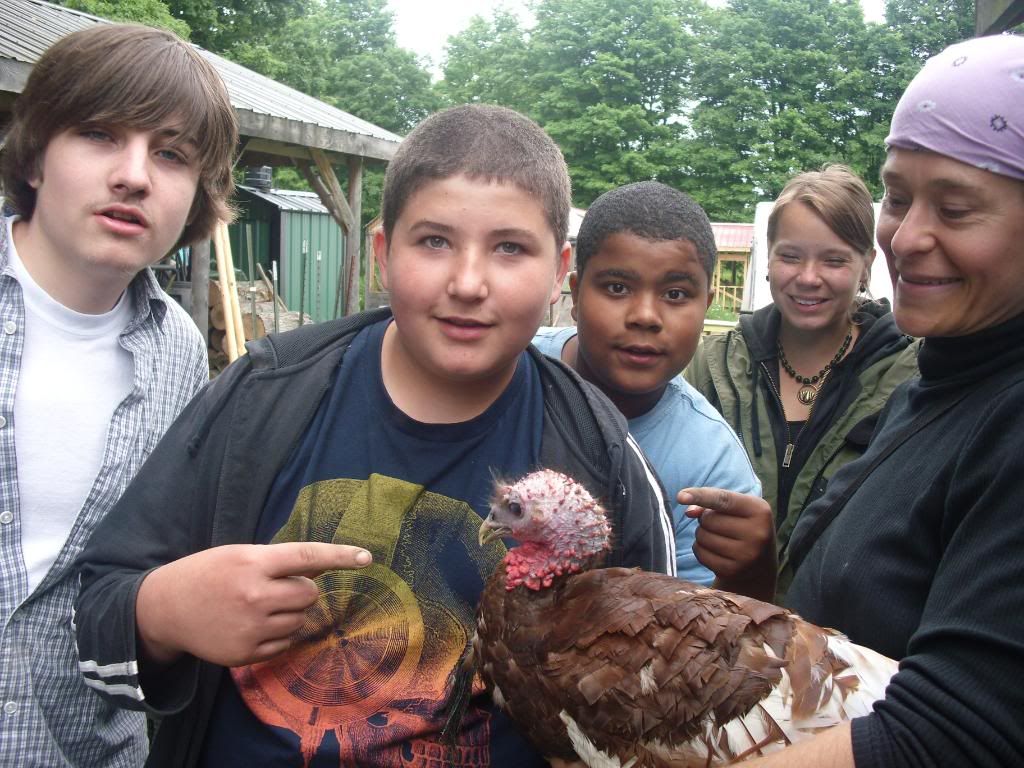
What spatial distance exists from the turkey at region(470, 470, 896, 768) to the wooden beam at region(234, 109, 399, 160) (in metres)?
8.10

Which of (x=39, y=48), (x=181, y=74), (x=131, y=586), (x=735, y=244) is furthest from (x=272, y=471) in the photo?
(x=735, y=244)

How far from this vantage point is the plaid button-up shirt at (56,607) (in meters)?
2.13

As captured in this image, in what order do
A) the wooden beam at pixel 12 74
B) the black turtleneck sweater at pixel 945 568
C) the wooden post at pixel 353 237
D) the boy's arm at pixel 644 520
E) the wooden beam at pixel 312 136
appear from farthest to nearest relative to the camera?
1. the wooden post at pixel 353 237
2. the wooden beam at pixel 312 136
3. the wooden beam at pixel 12 74
4. the boy's arm at pixel 644 520
5. the black turtleneck sweater at pixel 945 568

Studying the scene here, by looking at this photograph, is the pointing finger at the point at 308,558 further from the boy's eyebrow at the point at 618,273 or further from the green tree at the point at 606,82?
the green tree at the point at 606,82

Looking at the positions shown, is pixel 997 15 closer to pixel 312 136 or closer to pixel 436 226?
pixel 436 226

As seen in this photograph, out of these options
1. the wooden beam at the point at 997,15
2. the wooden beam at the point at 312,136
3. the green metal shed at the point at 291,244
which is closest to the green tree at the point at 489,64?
the green metal shed at the point at 291,244

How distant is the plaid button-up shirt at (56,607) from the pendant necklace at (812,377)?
284cm

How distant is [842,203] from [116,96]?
125 inches

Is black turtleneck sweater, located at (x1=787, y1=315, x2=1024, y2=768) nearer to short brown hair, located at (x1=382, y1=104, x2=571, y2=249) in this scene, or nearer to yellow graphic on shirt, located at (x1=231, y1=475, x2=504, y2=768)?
yellow graphic on shirt, located at (x1=231, y1=475, x2=504, y2=768)

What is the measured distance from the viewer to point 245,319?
48.4 ft

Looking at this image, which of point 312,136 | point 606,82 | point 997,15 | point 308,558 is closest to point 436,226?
point 308,558

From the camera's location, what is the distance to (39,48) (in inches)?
294

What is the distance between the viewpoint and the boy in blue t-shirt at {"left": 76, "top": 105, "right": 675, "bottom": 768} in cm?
174

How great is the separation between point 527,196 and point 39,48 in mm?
7673
